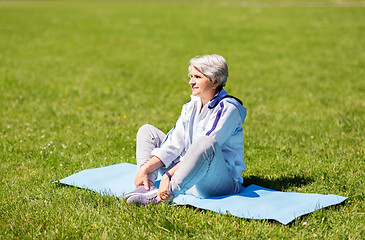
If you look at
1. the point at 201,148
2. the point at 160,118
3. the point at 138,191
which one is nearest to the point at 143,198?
the point at 138,191

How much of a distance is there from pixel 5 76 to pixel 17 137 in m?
5.58

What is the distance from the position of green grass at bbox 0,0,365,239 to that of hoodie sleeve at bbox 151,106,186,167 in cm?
59

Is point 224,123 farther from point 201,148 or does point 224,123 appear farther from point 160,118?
point 160,118

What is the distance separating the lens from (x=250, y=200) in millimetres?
4359

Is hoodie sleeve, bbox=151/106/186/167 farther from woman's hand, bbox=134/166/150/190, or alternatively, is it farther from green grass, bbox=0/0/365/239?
green grass, bbox=0/0/365/239

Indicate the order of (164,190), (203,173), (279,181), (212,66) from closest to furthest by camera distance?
(203,173), (164,190), (212,66), (279,181)

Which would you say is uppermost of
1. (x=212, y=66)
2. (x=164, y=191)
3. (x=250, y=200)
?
(x=212, y=66)

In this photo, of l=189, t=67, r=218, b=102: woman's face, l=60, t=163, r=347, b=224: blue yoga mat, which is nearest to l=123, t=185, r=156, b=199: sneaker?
l=60, t=163, r=347, b=224: blue yoga mat

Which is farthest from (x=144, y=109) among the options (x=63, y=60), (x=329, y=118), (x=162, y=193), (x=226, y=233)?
(x=63, y=60)

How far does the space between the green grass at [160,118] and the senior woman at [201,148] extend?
26 centimetres

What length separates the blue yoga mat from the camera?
159 inches

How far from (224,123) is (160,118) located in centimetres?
395

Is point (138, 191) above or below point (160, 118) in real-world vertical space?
above

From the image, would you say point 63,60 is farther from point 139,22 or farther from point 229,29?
point 139,22
